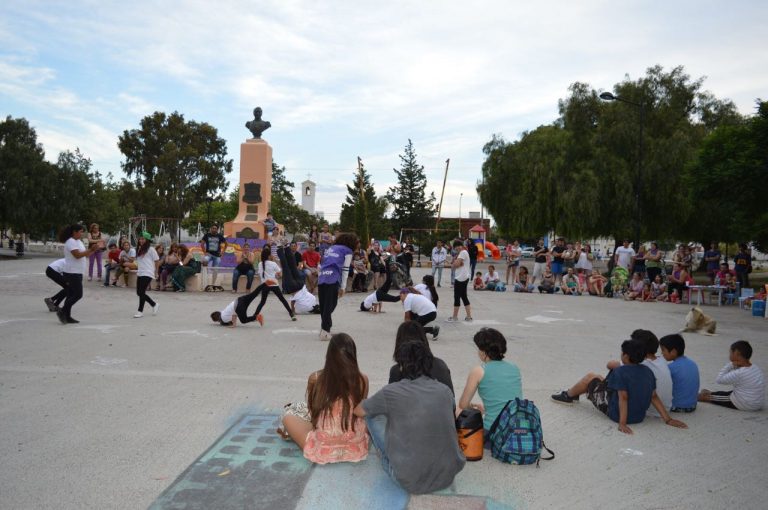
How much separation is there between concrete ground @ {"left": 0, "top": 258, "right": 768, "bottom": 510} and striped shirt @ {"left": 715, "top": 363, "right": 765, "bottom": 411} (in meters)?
0.13

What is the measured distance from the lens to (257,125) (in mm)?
24891

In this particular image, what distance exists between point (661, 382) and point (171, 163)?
199ft

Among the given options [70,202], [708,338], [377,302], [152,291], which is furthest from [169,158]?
[708,338]

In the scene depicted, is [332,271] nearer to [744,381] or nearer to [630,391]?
[630,391]

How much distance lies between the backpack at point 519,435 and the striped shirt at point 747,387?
278 centimetres

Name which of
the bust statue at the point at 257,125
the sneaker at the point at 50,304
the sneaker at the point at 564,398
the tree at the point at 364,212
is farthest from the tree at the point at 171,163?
the sneaker at the point at 564,398

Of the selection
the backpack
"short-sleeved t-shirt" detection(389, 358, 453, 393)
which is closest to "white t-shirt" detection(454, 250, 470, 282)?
"short-sleeved t-shirt" detection(389, 358, 453, 393)

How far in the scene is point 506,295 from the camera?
62.1ft

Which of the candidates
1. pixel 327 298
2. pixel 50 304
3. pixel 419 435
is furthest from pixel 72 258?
pixel 419 435

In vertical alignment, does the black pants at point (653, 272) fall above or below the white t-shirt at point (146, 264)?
above

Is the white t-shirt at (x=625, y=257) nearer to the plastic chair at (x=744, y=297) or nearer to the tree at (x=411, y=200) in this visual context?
the plastic chair at (x=744, y=297)

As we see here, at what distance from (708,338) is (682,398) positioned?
238 inches

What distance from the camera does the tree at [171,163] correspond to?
61.5 meters

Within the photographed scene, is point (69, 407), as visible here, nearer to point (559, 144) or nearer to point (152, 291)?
point (152, 291)
